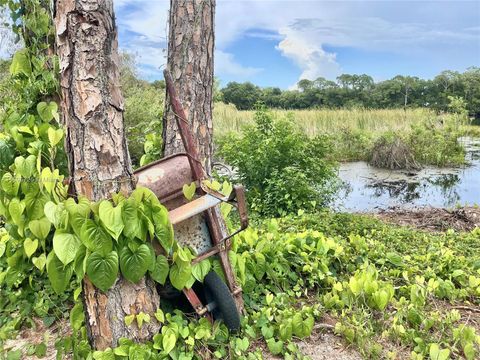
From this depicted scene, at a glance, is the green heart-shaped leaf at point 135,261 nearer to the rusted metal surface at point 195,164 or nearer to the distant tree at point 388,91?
the rusted metal surface at point 195,164

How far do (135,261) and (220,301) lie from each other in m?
0.51

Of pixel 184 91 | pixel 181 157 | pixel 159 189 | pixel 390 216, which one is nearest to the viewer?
pixel 159 189

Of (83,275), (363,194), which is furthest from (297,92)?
(83,275)

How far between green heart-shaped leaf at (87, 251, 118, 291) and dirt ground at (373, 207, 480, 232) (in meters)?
4.33

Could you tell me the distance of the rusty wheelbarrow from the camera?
1.98 m

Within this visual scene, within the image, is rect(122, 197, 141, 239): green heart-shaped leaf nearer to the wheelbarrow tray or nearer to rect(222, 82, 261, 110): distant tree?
the wheelbarrow tray

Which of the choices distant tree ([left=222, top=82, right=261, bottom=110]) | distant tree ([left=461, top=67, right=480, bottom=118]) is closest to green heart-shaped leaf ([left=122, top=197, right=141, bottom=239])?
distant tree ([left=222, top=82, right=261, bottom=110])

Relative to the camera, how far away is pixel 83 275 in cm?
175

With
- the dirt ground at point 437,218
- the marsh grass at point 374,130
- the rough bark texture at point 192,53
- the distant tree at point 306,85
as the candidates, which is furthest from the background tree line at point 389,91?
the rough bark texture at point 192,53

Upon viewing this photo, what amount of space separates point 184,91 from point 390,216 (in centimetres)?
394

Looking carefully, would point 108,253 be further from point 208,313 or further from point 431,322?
point 431,322

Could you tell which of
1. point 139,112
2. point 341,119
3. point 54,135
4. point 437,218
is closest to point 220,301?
point 54,135

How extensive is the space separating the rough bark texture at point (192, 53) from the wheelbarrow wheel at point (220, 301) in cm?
99

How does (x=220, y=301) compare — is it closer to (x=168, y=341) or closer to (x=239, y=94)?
(x=168, y=341)
